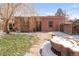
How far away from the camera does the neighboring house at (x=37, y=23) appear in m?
2.18

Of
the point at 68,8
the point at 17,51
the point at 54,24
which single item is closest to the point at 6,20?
the point at 17,51

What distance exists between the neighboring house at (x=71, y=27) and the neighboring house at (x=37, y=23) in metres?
0.06

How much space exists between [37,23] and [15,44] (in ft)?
1.09

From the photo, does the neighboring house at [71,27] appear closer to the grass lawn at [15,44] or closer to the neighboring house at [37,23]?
the neighboring house at [37,23]

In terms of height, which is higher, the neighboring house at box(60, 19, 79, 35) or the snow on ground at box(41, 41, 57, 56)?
the neighboring house at box(60, 19, 79, 35)

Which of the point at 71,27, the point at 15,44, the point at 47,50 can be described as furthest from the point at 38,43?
the point at 71,27

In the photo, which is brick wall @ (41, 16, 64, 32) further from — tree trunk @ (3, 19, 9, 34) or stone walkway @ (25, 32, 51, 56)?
tree trunk @ (3, 19, 9, 34)

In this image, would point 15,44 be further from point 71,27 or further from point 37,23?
point 71,27

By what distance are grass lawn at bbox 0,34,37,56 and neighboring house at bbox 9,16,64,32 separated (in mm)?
89

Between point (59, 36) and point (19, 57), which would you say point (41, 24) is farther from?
point (19, 57)

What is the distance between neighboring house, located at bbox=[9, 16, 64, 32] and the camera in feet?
7.14

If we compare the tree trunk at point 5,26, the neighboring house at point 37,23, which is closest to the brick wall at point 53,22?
the neighboring house at point 37,23

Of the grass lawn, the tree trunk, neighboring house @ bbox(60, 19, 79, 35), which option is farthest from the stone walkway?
the tree trunk

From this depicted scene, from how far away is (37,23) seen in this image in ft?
7.22
